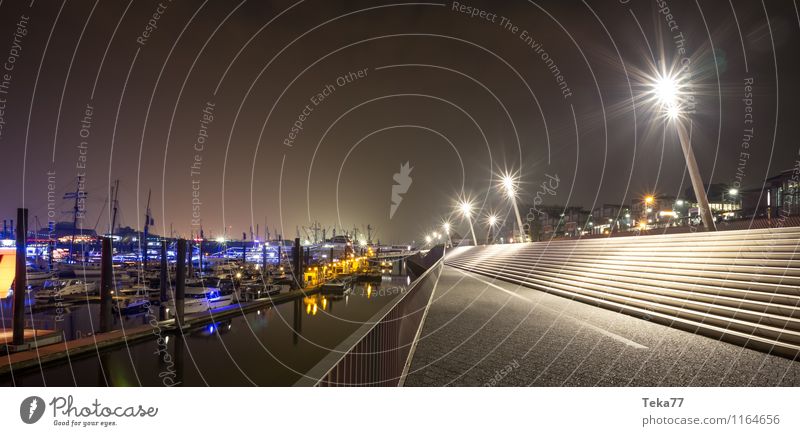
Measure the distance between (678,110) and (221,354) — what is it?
32285 mm

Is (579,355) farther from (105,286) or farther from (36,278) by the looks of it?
(36,278)

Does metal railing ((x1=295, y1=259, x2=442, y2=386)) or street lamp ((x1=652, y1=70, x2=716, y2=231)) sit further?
street lamp ((x1=652, y1=70, x2=716, y2=231))

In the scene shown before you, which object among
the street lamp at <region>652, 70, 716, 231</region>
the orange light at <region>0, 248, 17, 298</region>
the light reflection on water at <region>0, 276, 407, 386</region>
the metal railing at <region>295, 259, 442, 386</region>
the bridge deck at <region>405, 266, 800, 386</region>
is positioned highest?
the street lamp at <region>652, 70, 716, 231</region>

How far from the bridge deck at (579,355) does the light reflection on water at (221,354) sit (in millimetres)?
15545

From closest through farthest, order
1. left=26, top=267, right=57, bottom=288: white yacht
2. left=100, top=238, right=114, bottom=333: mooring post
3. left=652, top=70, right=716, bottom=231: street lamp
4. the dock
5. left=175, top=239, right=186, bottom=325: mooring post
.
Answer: the dock, left=652, top=70, right=716, bottom=231: street lamp, left=100, top=238, right=114, bottom=333: mooring post, left=175, top=239, right=186, bottom=325: mooring post, left=26, top=267, right=57, bottom=288: white yacht

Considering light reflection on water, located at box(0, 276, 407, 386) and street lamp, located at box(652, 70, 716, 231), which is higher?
street lamp, located at box(652, 70, 716, 231)

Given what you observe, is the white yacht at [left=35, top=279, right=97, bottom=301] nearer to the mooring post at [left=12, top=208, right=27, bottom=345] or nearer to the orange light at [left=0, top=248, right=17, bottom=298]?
the mooring post at [left=12, top=208, right=27, bottom=345]

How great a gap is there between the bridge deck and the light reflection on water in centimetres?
1555

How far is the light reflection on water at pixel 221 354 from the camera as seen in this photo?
19.4 metres

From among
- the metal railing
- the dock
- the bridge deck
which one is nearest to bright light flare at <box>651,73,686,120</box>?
the bridge deck

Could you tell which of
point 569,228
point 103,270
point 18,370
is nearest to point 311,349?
point 103,270

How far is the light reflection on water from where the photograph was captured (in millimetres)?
19422

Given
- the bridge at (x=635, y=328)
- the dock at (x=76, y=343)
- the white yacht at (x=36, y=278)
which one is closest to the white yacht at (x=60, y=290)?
the white yacht at (x=36, y=278)
